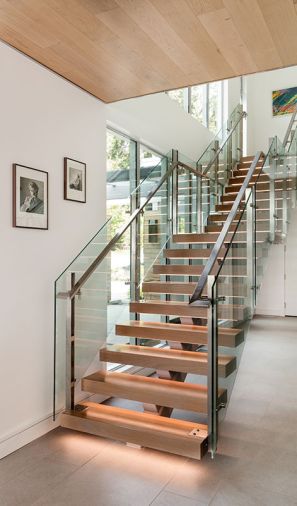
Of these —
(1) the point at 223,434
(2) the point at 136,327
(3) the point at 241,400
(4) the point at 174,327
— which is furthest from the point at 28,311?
(3) the point at 241,400

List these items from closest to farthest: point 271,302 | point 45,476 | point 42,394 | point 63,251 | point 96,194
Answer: point 45,476
point 42,394
point 63,251
point 96,194
point 271,302

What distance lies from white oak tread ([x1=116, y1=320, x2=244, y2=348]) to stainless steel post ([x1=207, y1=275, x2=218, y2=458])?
36cm

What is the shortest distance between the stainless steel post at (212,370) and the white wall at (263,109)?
9.00 meters

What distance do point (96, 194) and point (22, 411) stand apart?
83.8 inches

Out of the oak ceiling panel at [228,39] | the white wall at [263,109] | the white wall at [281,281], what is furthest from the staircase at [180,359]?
the white wall at [263,109]

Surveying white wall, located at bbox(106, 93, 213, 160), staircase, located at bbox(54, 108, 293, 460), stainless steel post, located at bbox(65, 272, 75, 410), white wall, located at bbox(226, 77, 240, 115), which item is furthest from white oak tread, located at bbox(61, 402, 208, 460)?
white wall, located at bbox(226, 77, 240, 115)

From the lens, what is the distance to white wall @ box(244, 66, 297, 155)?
36.8 ft

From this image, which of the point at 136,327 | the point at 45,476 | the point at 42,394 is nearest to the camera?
the point at 45,476

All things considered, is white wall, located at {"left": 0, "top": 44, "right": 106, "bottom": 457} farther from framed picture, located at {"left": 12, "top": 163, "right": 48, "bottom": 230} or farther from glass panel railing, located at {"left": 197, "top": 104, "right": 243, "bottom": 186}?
glass panel railing, located at {"left": 197, "top": 104, "right": 243, "bottom": 186}

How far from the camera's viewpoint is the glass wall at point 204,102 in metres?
7.65

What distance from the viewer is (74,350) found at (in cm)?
363

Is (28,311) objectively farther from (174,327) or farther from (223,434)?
(223,434)

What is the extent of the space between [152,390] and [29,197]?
1807 millimetres

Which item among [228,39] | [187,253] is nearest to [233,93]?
[187,253]
